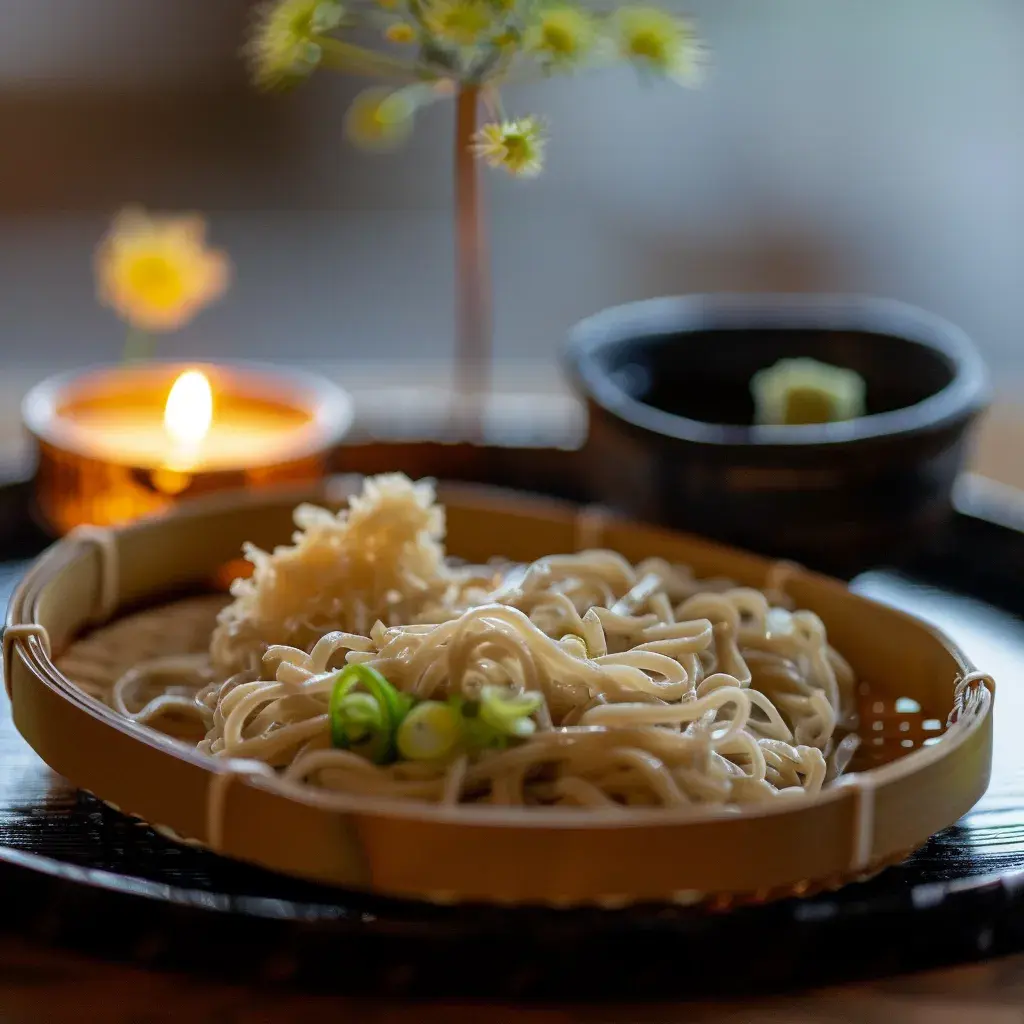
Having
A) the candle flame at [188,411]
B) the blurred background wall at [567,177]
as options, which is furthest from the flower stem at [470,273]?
the blurred background wall at [567,177]

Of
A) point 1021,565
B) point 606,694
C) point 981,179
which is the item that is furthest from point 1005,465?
point 981,179

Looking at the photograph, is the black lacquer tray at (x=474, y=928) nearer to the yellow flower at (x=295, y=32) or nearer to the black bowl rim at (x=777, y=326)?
the black bowl rim at (x=777, y=326)

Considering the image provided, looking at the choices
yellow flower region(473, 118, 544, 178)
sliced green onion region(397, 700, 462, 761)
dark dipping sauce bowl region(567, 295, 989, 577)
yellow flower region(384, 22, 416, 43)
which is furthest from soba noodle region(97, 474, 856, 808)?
yellow flower region(384, 22, 416, 43)

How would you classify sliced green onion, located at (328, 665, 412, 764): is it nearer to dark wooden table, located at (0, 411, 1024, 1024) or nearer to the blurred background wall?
dark wooden table, located at (0, 411, 1024, 1024)

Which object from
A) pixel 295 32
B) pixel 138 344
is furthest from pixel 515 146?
pixel 138 344

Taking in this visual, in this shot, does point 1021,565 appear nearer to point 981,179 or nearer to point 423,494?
point 423,494

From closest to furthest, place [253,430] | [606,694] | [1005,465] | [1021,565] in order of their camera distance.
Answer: [606,694]
[1021,565]
[253,430]
[1005,465]
